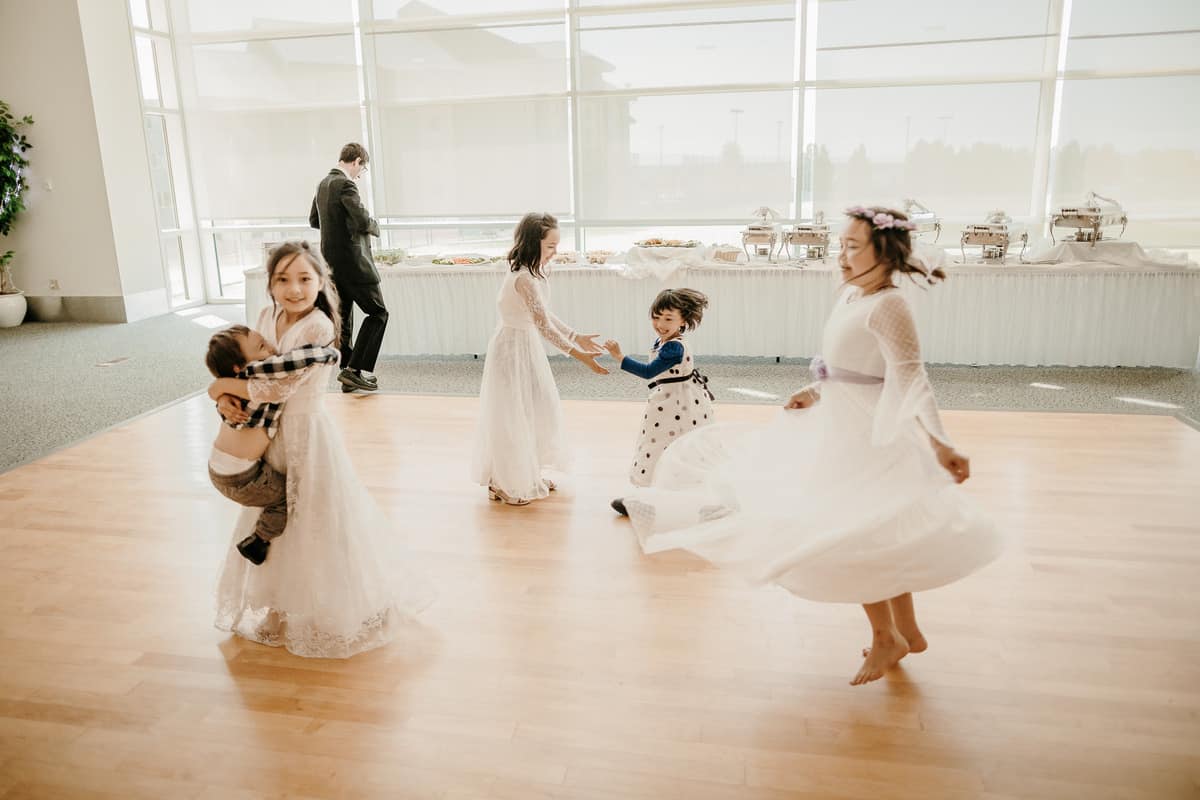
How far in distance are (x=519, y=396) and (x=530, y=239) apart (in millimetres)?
680

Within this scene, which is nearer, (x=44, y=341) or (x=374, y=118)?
(x=44, y=341)

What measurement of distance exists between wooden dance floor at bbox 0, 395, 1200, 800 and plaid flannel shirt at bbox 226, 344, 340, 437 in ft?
2.52

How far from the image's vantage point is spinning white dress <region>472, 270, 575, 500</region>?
3453 mm

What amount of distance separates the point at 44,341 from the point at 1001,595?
27.6 feet

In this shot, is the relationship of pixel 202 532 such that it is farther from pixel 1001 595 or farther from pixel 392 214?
pixel 392 214

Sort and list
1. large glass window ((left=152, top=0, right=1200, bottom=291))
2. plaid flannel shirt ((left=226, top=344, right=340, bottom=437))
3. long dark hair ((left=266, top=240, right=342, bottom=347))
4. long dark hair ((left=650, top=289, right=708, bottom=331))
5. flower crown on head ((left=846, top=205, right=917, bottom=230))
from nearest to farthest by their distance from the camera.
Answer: flower crown on head ((left=846, top=205, right=917, bottom=230)) → plaid flannel shirt ((left=226, top=344, right=340, bottom=437)) → long dark hair ((left=266, top=240, right=342, bottom=347)) → long dark hair ((left=650, top=289, right=708, bottom=331)) → large glass window ((left=152, top=0, right=1200, bottom=291))

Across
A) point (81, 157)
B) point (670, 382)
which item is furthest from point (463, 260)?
point (81, 157)

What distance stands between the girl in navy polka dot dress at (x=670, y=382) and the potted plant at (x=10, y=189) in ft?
26.6

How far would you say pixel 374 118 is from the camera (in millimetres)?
8734

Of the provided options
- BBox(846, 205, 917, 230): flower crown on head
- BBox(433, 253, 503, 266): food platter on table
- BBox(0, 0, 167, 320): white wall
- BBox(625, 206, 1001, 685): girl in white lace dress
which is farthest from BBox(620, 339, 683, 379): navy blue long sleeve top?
BBox(0, 0, 167, 320): white wall

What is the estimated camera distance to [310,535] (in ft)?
7.97

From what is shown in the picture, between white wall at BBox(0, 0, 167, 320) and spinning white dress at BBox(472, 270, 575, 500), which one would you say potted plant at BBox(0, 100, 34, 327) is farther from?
spinning white dress at BBox(472, 270, 575, 500)

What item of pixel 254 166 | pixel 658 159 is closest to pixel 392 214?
pixel 254 166

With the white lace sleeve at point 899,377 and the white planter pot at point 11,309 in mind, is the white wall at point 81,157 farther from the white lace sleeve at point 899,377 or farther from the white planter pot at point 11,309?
the white lace sleeve at point 899,377
